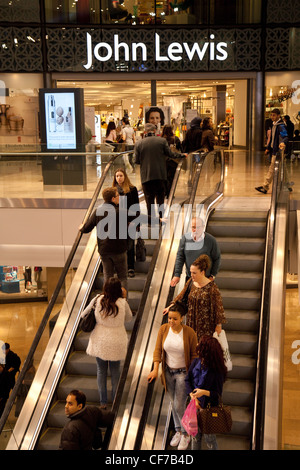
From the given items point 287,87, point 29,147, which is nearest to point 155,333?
point 29,147

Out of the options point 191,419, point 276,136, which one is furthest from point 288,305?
point 191,419

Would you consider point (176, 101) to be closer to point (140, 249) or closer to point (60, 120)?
point (60, 120)

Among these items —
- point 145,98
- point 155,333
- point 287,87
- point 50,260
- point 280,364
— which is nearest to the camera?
point 280,364

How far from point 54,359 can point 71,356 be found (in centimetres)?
29

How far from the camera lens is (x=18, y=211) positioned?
37.7 feet

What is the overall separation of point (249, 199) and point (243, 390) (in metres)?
4.66

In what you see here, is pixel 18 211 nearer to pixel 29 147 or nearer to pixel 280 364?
pixel 29 147

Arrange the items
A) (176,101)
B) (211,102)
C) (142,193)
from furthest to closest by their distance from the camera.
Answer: (211,102) → (176,101) → (142,193)

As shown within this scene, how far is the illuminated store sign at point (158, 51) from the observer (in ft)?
61.1

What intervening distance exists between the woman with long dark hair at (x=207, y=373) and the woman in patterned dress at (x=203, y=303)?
0.70 m

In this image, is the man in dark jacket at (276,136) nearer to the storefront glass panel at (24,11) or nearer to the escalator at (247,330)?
the escalator at (247,330)

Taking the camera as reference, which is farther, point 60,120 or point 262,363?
point 60,120

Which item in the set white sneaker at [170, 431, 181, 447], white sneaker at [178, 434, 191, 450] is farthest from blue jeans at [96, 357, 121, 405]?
white sneaker at [178, 434, 191, 450]

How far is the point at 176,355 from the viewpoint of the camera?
5.61 metres
